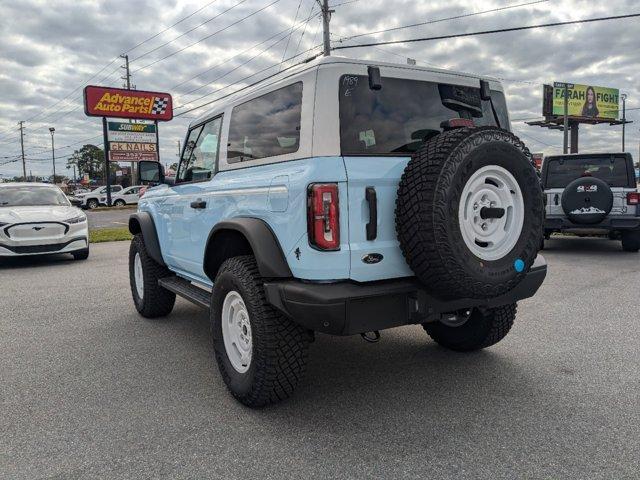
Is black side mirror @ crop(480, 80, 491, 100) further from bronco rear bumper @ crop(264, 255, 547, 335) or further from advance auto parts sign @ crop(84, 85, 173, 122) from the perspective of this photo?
advance auto parts sign @ crop(84, 85, 173, 122)

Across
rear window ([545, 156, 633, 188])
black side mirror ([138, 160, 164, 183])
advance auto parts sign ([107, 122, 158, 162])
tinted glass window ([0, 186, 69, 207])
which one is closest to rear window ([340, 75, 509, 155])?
black side mirror ([138, 160, 164, 183])

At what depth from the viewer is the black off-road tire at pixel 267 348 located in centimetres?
288

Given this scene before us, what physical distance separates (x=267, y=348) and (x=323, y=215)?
0.84 m

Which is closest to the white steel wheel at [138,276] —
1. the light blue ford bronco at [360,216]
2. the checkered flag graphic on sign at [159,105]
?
the light blue ford bronco at [360,216]

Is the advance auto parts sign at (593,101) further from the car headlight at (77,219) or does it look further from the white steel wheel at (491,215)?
the white steel wheel at (491,215)

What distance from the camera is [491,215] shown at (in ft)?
9.13

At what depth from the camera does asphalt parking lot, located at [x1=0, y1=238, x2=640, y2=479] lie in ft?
8.13

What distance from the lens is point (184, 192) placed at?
14.2 feet

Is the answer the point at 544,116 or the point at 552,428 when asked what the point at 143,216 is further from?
the point at 544,116

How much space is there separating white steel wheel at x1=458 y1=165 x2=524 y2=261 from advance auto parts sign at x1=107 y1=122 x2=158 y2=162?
106 feet

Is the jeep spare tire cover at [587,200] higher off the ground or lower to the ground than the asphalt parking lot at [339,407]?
higher

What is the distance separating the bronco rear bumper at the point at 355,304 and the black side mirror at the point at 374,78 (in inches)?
44.6

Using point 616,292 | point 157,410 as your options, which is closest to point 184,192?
point 157,410

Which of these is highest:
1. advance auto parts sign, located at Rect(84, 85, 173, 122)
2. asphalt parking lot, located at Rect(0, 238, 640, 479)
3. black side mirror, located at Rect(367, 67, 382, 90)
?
advance auto parts sign, located at Rect(84, 85, 173, 122)
